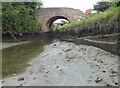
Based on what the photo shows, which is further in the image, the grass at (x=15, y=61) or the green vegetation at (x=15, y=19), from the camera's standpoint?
the green vegetation at (x=15, y=19)

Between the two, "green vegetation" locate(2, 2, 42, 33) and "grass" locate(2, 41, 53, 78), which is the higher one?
"green vegetation" locate(2, 2, 42, 33)

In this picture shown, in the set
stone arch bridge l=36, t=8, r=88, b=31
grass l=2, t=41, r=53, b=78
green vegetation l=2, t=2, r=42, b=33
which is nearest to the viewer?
grass l=2, t=41, r=53, b=78

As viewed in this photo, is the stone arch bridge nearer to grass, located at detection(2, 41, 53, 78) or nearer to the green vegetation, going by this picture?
the green vegetation

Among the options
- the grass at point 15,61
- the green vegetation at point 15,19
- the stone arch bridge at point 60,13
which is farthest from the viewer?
the stone arch bridge at point 60,13

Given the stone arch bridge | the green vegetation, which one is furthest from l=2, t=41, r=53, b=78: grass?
the stone arch bridge

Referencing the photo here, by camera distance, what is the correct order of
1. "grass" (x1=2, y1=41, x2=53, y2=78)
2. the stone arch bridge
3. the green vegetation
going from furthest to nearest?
1. the stone arch bridge
2. the green vegetation
3. "grass" (x1=2, y1=41, x2=53, y2=78)

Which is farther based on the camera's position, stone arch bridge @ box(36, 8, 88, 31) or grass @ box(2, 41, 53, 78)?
stone arch bridge @ box(36, 8, 88, 31)

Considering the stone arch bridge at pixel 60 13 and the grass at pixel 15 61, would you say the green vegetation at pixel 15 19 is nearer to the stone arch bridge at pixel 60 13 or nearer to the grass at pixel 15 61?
the stone arch bridge at pixel 60 13

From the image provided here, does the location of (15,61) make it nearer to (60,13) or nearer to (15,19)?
(15,19)

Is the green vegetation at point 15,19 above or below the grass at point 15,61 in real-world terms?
above

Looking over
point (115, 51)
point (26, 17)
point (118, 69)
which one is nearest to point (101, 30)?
point (115, 51)

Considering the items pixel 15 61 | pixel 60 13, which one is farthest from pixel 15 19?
pixel 15 61

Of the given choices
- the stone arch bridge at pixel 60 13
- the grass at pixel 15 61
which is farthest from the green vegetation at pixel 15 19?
the grass at pixel 15 61

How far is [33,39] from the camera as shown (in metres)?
23.2
